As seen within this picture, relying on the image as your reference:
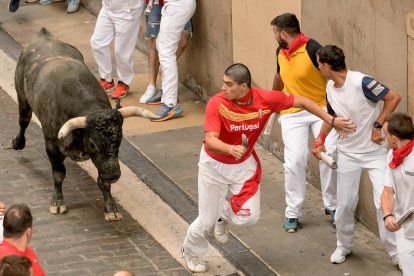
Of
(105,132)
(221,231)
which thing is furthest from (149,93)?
(221,231)

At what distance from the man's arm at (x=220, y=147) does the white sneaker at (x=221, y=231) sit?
1.16 metres

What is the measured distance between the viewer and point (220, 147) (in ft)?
32.5

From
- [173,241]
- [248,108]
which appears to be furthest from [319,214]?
[248,108]

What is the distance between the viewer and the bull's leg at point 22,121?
46.6 ft

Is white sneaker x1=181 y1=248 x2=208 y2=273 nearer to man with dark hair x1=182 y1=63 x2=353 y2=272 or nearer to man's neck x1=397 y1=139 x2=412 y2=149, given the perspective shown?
man with dark hair x1=182 y1=63 x2=353 y2=272

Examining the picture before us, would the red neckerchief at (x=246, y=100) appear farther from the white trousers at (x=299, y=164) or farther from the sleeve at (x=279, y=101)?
the white trousers at (x=299, y=164)

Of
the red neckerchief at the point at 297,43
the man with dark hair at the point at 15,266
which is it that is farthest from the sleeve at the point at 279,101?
the man with dark hair at the point at 15,266

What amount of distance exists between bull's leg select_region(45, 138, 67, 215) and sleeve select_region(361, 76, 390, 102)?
4.00 metres

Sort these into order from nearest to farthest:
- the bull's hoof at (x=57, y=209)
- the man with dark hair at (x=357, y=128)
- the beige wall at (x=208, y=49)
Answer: the man with dark hair at (x=357, y=128) < the bull's hoof at (x=57, y=209) < the beige wall at (x=208, y=49)

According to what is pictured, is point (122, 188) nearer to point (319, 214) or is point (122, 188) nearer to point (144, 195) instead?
point (144, 195)

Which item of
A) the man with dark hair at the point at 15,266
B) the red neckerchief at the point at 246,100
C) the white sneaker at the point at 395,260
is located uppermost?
the man with dark hair at the point at 15,266

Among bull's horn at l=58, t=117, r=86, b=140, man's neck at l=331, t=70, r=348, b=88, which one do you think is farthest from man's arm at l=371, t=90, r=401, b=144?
bull's horn at l=58, t=117, r=86, b=140

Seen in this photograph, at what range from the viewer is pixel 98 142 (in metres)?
11.9

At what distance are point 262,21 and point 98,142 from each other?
9.36ft
